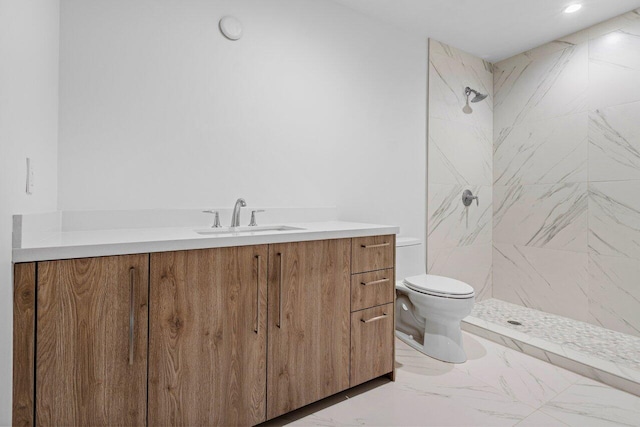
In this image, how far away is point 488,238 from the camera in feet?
10.7

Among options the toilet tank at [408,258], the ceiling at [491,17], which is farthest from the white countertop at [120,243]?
the ceiling at [491,17]

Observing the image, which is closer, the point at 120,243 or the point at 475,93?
the point at 120,243

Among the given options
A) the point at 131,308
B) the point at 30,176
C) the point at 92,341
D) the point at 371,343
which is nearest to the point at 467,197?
the point at 371,343

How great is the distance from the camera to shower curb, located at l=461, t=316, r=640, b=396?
71.6 inches

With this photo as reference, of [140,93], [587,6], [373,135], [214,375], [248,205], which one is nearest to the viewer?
[214,375]

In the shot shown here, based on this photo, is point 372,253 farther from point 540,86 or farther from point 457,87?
point 540,86

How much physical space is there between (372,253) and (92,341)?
1.25m

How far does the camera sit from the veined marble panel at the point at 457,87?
2.82 metres

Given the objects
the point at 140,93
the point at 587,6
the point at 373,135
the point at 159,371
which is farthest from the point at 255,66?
the point at 587,6

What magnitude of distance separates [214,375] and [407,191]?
1.97 metres

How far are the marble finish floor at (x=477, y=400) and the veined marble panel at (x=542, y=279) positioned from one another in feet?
3.14

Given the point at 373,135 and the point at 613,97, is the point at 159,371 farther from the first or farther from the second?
the point at 613,97

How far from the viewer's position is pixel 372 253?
176 centimetres

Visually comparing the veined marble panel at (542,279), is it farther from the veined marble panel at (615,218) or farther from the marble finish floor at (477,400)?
the marble finish floor at (477,400)
